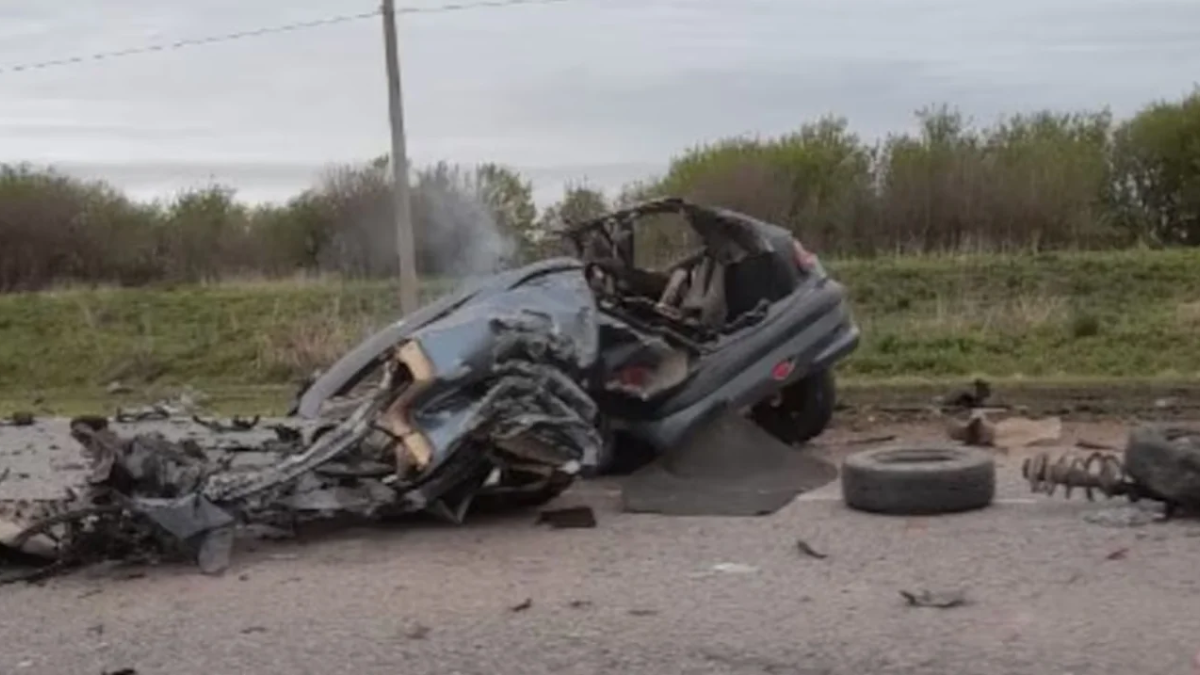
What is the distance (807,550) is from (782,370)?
2.60 m

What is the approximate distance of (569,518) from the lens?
8852 millimetres

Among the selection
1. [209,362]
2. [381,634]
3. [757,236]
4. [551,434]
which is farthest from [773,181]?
[381,634]

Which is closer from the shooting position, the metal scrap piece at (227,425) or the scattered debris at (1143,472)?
the scattered debris at (1143,472)

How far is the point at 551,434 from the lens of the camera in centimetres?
870

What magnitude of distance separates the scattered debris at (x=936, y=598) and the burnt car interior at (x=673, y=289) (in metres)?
3.21

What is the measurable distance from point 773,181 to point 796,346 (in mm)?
23942

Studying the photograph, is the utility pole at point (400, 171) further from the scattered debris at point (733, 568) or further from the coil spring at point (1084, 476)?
the scattered debris at point (733, 568)

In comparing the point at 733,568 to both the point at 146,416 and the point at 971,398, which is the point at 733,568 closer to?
the point at 146,416

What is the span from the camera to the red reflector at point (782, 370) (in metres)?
10.3

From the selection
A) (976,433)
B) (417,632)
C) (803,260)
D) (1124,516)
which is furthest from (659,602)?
(976,433)

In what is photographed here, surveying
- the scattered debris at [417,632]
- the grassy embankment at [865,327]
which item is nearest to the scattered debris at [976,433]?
the grassy embankment at [865,327]

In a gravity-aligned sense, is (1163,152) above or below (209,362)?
above

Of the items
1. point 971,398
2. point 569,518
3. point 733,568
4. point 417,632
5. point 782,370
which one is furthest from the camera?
point 971,398

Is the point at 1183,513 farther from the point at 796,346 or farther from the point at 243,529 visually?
the point at 243,529
